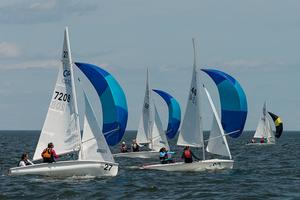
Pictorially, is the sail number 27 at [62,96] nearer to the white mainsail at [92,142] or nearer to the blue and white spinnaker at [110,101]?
the white mainsail at [92,142]

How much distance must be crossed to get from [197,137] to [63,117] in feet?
25.6

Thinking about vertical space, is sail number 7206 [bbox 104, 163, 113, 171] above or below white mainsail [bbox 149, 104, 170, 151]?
below

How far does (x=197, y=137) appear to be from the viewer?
116ft

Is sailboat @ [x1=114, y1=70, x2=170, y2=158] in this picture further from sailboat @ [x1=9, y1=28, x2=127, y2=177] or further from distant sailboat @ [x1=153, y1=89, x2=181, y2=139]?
sailboat @ [x1=9, y1=28, x2=127, y2=177]

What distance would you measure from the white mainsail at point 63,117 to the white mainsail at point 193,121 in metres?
7.25

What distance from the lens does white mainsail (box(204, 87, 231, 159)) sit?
34.6 metres

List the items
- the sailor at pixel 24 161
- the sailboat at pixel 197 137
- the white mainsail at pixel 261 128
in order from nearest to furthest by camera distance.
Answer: the sailor at pixel 24 161, the sailboat at pixel 197 137, the white mainsail at pixel 261 128

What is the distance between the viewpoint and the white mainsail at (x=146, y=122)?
53.4 m

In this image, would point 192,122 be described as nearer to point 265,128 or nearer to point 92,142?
point 92,142

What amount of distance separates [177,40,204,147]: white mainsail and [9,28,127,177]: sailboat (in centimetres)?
625

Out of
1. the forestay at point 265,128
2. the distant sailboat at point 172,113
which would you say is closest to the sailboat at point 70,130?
the distant sailboat at point 172,113

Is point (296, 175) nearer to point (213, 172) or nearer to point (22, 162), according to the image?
point (213, 172)

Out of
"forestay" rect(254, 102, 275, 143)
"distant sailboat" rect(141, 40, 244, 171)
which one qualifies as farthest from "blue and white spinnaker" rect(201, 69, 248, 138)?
"forestay" rect(254, 102, 275, 143)

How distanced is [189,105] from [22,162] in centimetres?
937
